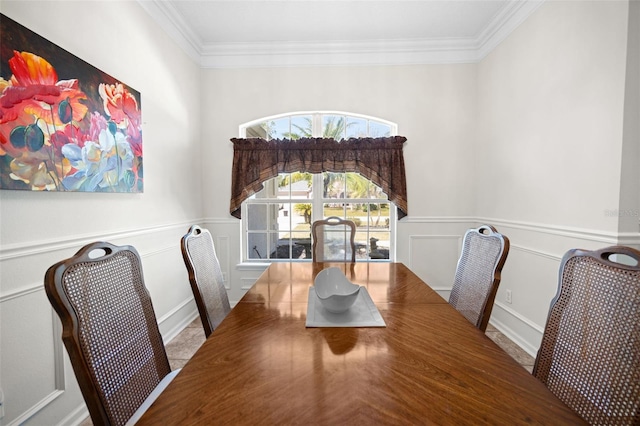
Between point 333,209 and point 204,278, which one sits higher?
point 333,209

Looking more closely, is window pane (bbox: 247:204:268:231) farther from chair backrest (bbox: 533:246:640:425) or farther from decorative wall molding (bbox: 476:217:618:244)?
chair backrest (bbox: 533:246:640:425)

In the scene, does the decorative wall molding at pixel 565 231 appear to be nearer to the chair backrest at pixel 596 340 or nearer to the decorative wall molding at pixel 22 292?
the chair backrest at pixel 596 340

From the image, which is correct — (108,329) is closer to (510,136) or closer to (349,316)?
(349,316)

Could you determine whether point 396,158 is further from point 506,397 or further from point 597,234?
point 506,397

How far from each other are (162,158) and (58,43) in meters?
1.07

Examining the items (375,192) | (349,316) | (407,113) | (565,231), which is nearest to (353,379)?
(349,316)

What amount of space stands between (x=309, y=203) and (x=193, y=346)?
6.04 feet

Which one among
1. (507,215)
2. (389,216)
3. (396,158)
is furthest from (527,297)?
(396,158)

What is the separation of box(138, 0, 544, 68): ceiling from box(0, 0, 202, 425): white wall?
294 millimetres

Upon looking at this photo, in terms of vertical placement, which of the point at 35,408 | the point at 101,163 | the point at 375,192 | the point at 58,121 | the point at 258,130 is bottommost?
the point at 35,408

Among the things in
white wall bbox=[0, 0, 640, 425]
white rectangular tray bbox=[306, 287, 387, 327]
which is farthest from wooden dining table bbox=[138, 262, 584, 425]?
white wall bbox=[0, 0, 640, 425]

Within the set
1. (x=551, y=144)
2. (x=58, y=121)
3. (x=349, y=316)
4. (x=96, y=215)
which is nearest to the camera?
(x=349, y=316)

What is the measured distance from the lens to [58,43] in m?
1.55

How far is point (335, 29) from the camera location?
287 centimetres
